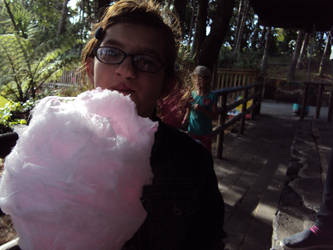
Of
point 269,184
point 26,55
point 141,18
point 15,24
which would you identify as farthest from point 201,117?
point 15,24

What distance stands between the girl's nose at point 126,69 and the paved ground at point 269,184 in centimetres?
176

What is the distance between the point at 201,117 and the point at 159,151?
236 centimetres

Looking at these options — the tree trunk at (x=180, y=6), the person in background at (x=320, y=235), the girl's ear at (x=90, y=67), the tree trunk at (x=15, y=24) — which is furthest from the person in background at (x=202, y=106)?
the tree trunk at (x=15, y=24)

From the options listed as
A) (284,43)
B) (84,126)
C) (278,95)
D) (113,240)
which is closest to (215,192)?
(113,240)

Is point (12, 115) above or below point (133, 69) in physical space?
below

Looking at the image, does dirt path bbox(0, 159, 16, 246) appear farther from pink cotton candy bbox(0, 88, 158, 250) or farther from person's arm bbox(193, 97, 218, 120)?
person's arm bbox(193, 97, 218, 120)

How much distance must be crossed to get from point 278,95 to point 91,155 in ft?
53.6

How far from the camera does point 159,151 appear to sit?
2.99 feet

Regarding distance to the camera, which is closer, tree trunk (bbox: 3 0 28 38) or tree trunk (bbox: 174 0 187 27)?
tree trunk (bbox: 3 0 28 38)

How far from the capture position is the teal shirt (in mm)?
3146

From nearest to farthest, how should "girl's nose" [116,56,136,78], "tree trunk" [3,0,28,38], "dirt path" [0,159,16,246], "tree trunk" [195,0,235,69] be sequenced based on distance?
"girl's nose" [116,56,136,78]
"dirt path" [0,159,16,246]
"tree trunk" [3,0,28,38]
"tree trunk" [195,0,235,69]

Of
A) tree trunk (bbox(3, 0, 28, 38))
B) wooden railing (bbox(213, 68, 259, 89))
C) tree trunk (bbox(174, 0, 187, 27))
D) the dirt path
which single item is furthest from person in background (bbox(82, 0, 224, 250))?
wooden railing (bbox(213, 68, 259, 89))

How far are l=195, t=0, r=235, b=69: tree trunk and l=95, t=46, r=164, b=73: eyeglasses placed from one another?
4.32 meters

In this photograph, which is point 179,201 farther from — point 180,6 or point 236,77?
point 236,77
